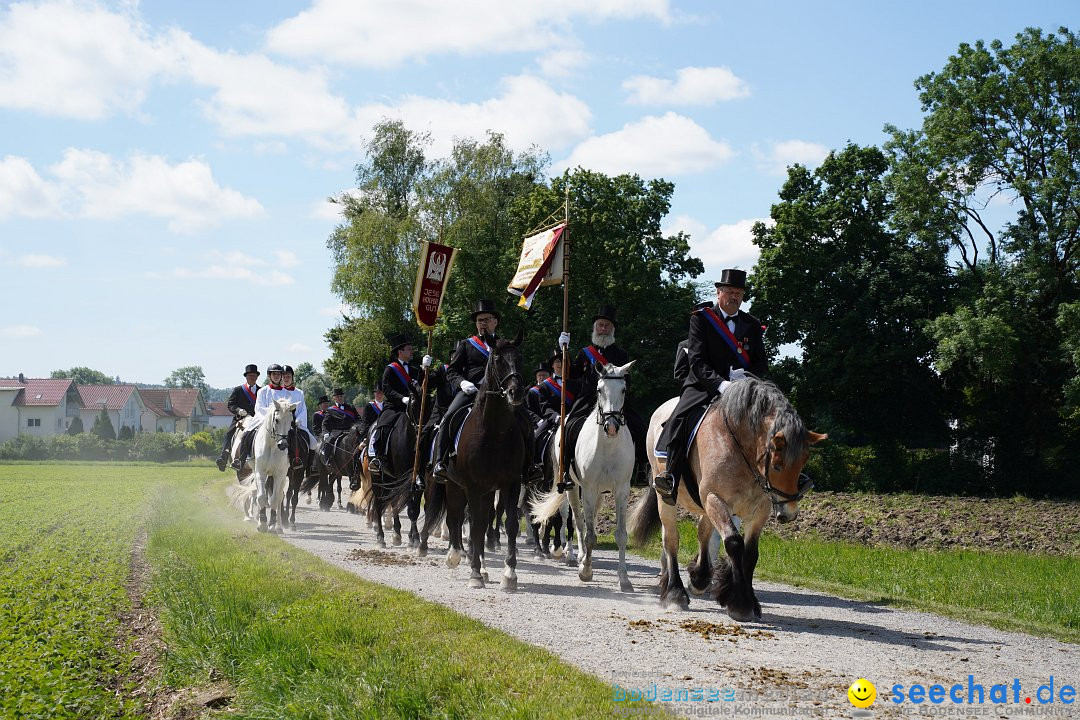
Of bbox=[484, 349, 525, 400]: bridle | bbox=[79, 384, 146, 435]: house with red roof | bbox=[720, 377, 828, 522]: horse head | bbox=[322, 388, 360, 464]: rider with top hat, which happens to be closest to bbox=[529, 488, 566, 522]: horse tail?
bbox=[484, 349, 525, 400]: bridle

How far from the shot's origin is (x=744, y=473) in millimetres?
9062

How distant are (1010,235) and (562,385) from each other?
26.0m

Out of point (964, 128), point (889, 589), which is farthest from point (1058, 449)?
point (889, 589)

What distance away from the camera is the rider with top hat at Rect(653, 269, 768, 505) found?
32.3 feet

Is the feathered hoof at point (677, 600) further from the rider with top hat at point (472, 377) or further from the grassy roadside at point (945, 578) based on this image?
the rider with top hat at point (472, 377)

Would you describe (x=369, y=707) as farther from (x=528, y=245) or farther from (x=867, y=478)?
(x=867, y=478)

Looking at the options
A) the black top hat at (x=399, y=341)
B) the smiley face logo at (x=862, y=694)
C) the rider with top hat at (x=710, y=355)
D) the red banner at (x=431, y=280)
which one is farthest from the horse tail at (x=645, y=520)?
the black top hat at (x=399, y=341)

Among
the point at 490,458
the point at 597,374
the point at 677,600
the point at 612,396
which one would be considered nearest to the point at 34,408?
the point at 597,374

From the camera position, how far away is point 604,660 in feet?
24.1

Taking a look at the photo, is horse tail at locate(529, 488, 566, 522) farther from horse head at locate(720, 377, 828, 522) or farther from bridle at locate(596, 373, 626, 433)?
horse head at locate(720, 377, 828, 522)

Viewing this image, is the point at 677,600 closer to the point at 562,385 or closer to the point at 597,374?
the point at 597,374

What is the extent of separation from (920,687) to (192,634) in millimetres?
5734

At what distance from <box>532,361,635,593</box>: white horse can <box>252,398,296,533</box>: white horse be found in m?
6.87

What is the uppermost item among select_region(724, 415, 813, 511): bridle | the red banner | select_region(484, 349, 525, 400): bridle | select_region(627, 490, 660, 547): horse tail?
the red banner
